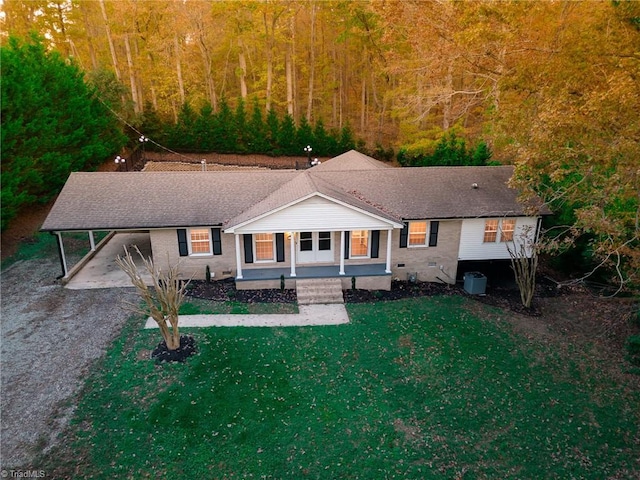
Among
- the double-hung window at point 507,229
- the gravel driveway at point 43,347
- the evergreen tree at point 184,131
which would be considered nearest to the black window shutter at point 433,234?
the double-hung window at point 507,229

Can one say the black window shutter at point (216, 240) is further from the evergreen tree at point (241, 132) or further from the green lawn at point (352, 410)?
the evergreen tree at point (241, 132)

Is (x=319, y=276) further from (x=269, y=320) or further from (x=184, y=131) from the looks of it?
(x=184, y=131)

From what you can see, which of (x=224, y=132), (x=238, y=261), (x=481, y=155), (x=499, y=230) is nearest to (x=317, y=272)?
(x=238, y=261)

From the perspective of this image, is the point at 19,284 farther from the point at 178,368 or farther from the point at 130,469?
the point at 130,469

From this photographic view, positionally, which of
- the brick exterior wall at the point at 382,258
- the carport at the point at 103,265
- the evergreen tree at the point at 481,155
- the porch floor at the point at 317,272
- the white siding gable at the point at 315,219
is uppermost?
the evergreen tree at the point at 481,155

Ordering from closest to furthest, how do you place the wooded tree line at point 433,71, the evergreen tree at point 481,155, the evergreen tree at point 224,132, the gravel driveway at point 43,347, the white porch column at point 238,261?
the gravel driveway at point 43,347
the wooded tree line at point 433,71
the white porch column at point 238,261
the evergreen tree at point 481,155
the evergreen tree at point 224,132

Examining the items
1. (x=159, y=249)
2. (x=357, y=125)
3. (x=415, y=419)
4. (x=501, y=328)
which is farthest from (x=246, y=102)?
(x=415, y=419)
